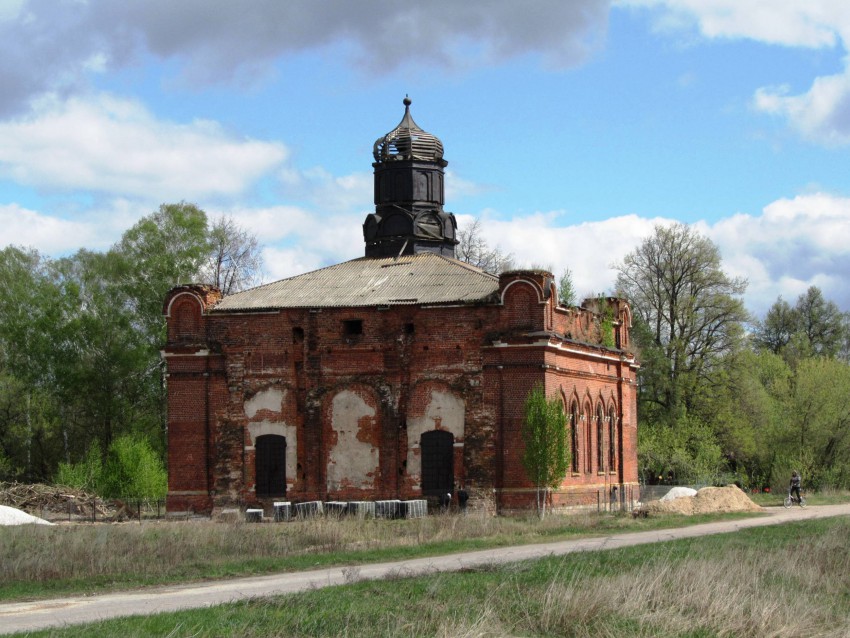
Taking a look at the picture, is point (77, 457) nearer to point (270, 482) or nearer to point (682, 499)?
point (270, 482)

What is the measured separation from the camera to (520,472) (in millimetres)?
33375

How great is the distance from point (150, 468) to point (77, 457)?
34.1ft

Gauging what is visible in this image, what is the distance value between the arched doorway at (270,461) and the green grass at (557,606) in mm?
16433

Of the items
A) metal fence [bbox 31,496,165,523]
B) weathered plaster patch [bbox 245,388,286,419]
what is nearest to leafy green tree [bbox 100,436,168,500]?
metal fence [bbox 31,496,165,523]

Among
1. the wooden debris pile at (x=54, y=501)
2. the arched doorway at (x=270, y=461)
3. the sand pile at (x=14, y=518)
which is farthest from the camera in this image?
the wooden debris pile at (x=54, y=501)

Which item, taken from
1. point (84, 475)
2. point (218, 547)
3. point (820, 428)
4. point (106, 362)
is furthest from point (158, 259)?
point (218, 547)

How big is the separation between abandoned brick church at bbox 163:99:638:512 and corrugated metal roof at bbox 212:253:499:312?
7 centimetres

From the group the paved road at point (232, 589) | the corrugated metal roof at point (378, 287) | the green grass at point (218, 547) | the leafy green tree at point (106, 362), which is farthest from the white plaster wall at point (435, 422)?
the leafy green tree at point (106, 362)

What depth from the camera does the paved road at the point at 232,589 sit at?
53.3 feet

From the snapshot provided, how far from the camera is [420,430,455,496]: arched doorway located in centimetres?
3431

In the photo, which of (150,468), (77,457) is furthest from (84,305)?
(150,468)

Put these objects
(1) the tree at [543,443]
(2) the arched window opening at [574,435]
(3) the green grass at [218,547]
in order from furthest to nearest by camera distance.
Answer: (2) the arched window opening at [574,435]
(1) the tree at [543,443]
(3) the green grass at [218,547]

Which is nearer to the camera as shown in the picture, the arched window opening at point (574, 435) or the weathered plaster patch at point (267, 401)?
the weathered plaster patch at point (267, 401)

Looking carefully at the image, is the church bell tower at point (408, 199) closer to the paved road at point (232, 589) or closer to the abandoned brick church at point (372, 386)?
the abandoned brick church at point (372, 386)
